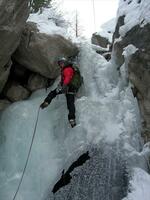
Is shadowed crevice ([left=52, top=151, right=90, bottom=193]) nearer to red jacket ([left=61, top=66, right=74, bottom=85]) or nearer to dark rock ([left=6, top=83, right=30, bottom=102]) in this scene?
red jacket ([left=61, top=66, right=74, bottom=85])

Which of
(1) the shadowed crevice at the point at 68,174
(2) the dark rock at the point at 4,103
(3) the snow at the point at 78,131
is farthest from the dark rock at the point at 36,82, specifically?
(1) the shadowed crevice at the point at 68,174

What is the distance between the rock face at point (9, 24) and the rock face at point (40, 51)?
0.73 metres

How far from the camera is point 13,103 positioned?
27.8 ft

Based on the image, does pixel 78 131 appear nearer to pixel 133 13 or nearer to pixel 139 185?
pixel 139 185

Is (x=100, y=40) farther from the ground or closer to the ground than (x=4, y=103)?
closer to the ground

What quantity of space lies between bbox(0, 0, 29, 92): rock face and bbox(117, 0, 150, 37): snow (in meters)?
1.94

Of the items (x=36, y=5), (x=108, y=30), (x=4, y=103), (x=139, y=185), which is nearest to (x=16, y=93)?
(x=4, y=103)

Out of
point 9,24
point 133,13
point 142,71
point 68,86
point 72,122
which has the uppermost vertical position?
point 9,24

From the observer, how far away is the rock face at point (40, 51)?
848cm

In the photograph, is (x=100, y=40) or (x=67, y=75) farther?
(x=100, y=40)

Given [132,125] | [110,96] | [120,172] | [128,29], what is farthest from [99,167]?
[128,29]

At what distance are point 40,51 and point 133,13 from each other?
7.20 ft

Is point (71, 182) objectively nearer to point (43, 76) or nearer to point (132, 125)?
point (132, 125)

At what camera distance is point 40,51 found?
27.7 ft
